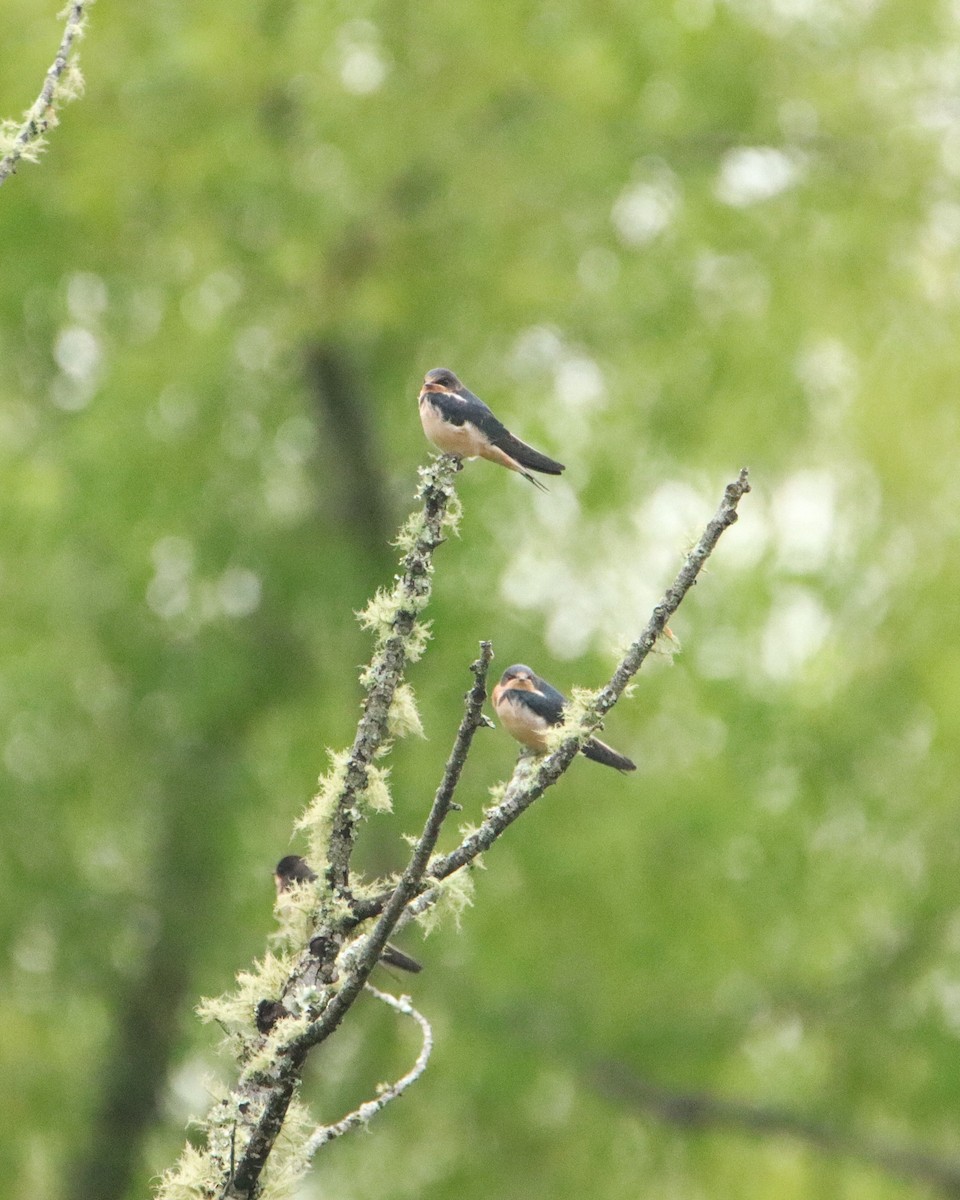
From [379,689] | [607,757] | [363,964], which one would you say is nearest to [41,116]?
[379,689]

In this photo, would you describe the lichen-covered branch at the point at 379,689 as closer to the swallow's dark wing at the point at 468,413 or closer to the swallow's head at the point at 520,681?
the swallow's dark wing at the point at 468,413

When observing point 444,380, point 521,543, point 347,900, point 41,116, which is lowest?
point 347,900

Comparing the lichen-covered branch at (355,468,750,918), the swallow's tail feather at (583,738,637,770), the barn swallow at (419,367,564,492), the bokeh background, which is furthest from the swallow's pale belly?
the bokeh background

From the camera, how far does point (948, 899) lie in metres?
13.4

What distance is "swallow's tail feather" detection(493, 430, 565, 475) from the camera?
475 centimetres

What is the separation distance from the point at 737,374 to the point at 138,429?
4604mm

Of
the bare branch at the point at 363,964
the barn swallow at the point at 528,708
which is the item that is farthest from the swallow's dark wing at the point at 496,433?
the bare branch at the point at 363,964

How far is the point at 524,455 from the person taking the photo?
16.4 feet

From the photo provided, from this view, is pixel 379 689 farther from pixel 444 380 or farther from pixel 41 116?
pixel 444 380

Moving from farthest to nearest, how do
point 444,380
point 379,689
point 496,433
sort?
point 444,380 → point 496,433 → point 379,689

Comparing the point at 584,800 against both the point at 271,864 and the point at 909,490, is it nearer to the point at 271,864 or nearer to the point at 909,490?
the point at 271,864

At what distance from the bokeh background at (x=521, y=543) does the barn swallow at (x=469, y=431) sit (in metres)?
6.28

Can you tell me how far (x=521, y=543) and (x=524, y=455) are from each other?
8467mm

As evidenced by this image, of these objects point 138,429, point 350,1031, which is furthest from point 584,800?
point 138,429
